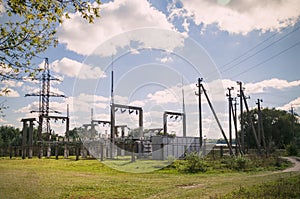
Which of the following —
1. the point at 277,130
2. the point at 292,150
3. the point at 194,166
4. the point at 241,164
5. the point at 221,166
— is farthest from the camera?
the point at 277,130

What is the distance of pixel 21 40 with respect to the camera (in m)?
7.27

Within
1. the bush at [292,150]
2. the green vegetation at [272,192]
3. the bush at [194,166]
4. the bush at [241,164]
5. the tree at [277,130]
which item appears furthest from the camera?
the tree at [277,130]

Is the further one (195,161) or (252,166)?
(252,166)

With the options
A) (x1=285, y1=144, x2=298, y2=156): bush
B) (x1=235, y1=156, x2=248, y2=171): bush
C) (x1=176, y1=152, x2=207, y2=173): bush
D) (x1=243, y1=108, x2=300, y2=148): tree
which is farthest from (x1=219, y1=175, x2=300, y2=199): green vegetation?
(x1=243, y1=108, x2=300, y2=148): tree

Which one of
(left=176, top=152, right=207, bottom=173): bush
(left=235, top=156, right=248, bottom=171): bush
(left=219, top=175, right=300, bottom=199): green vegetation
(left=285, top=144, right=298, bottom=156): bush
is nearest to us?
(left=219, top=175, right=300, bottom=199): green vegetation

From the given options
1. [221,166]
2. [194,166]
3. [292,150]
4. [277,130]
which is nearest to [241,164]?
[221,166]

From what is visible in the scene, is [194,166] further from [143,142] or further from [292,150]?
[292,150]

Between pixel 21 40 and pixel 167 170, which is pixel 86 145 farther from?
pixel 21 40

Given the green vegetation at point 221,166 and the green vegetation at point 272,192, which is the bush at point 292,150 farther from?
the green vegetation at point 272,192

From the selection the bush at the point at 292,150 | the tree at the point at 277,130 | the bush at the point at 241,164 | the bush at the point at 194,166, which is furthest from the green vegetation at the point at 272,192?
the tree at the point at 277,130

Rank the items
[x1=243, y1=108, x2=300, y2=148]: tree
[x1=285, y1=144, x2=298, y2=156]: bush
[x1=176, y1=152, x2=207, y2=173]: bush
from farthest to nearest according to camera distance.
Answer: [x1=243, y1=108, x2=300, y2=148]: tree
[x1=285, y1=144, x2=298, y2=156]: bush
[x1=176, y1=152, x2=207, y2=173]: bush

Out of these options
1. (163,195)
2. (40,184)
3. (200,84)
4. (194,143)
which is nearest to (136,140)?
(194,143)

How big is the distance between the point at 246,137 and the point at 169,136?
3507 centimetres

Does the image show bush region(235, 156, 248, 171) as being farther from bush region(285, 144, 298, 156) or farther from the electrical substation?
bush region(285, 144, 298, 156)
